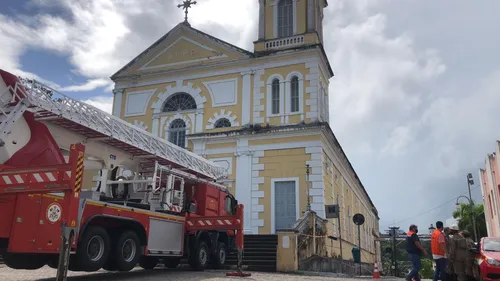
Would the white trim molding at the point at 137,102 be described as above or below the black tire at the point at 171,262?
above

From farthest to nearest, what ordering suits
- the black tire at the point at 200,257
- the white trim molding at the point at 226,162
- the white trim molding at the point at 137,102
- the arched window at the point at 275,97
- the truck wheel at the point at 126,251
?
1. the white trim molding at the point at 137,102
2. the arched window at the point at 275,97
3. the white trim molding at the point at 226,162
4. the black tire at the point at 200,257
5. the truck wheel at the point at 126,251

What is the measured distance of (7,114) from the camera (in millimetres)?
9633

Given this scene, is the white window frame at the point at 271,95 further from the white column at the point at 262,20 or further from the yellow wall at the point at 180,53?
the yellow wall at the point at 180,53

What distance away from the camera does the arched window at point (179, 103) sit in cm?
A: 2712

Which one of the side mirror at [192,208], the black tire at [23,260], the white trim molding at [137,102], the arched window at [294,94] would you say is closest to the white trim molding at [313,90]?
the arched window at [294,94]

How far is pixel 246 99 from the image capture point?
25.5 meters

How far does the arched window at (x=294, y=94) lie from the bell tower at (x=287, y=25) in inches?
79.9

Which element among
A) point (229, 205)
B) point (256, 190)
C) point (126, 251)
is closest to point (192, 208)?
point (229, 205)

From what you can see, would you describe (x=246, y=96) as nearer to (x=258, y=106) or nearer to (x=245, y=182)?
(x=258, y=106)

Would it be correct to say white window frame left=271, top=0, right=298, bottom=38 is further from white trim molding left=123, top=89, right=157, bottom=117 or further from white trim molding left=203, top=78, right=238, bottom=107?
white trim molding left=123, top=89, right=157, bottom=117

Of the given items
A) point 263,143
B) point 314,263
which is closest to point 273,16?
point 263,143

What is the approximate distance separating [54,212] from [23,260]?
4.97ft

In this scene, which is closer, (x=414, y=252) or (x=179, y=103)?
(x=414, y=252)

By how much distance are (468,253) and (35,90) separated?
11243 millimetres
